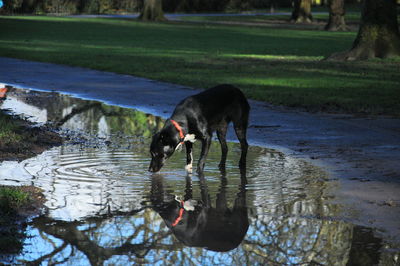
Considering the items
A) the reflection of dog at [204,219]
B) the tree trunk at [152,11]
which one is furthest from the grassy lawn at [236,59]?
the tree trunk at [152,11]

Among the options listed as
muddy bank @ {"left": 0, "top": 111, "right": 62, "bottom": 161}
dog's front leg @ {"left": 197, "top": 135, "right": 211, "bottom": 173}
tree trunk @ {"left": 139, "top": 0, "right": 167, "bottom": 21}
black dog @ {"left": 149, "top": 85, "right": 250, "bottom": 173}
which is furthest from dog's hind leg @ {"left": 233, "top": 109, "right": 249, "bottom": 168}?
tree trunk @ {"left": 139, "top": 0, "right": 167, "bottom": 21}

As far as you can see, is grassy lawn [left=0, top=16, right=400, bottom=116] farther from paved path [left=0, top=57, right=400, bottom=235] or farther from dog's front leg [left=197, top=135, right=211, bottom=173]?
dog's front leg [left=197, top=135, right=211, bottom=173]

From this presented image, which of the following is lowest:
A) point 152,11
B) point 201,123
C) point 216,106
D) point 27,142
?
point 152,11

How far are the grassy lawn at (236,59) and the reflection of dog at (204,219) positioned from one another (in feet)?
24.9

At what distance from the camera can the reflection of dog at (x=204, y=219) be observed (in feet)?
21.6

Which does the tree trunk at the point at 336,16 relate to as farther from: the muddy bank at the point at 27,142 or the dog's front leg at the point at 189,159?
the dog's front leg at the point at 189,159

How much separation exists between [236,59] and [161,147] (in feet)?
61.1

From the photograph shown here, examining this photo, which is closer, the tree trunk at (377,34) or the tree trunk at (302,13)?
the tree trunk at (377,34)

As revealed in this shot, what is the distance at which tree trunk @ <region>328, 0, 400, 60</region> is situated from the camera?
2666cm

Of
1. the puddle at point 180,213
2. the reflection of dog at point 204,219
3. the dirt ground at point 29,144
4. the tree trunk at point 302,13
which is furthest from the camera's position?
the tree trunk at point 302,13

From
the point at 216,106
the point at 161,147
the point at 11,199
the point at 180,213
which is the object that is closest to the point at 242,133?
the point at 216,106

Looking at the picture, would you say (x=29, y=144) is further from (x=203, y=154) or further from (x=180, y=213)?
(x=180, y=213)

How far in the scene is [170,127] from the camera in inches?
359

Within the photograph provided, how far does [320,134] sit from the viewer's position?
12.5m
